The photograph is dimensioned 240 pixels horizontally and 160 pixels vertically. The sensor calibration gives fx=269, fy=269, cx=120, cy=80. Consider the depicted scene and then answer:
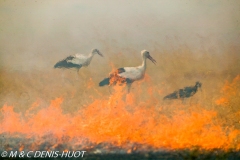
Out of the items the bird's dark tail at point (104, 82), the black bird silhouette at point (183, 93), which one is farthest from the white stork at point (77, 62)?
the black bird silhouette at point (183, 93)

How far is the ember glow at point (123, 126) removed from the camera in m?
2.56

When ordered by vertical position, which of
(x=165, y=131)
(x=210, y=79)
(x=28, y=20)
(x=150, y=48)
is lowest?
(x=165, y=131)

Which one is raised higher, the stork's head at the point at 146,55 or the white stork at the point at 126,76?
the stork's head at the point at 146,55

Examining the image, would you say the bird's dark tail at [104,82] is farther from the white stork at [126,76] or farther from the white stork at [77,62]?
the white stork at [77,62]

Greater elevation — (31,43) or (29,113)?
(31,43)

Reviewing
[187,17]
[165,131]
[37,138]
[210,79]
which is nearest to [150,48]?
[187,17]

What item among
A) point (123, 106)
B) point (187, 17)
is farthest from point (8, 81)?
point (187, 17)

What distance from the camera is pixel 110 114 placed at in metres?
2.61

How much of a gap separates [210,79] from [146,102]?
672 millimetres

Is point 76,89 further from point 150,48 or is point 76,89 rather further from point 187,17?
point 187,17

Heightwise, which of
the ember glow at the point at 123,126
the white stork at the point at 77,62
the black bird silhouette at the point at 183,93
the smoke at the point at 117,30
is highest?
the smoke at the point at 117,30

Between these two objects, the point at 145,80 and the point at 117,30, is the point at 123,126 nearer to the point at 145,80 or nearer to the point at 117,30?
the point at 145,80

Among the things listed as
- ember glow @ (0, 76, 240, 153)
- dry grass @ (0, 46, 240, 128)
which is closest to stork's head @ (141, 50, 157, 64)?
dry grass @ (0, 46, 240, 128)

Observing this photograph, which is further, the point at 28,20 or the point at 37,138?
the point at 28,20
